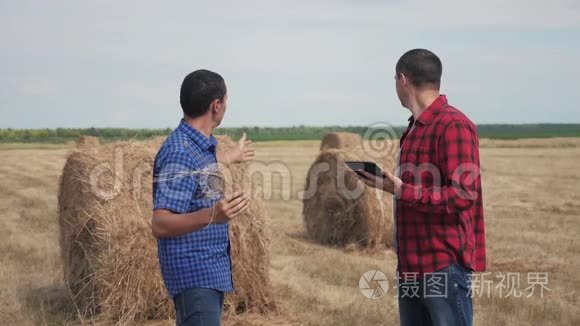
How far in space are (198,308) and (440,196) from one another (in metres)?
1.23

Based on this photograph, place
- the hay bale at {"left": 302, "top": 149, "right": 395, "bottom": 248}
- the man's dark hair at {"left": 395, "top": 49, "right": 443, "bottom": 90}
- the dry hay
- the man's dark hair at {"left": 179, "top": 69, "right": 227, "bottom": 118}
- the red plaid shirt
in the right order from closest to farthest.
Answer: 1. the man's dark hair at {"left": 179, "top": 69, "right": 227, "bottom": 118}
2. the red plaid shirt
3. the man's dark hair at {"left": 395, "top": 49, "right": 443, "bottom": 90}
4. the dry hay
5. the hay bale at {"left": 302, "top": 149, "right": 395, "bottom": 248}

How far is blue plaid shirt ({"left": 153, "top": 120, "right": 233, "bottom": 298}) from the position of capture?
122 inches

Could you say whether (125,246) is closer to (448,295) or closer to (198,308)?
(198,308)

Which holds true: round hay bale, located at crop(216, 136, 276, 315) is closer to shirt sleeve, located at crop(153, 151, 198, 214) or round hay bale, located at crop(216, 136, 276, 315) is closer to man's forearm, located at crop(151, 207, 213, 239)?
shirt sleeve, located at crop(153, 151, 198, 214)

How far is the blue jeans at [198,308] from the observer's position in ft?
10.4

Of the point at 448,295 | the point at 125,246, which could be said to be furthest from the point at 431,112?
the point at 125,246

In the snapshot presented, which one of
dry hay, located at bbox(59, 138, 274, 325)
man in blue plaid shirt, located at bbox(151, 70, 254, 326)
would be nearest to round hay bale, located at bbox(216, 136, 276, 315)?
dry hay, located at bbox(59, 138, 274, 325)

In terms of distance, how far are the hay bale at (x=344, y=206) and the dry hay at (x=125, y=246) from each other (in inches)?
171

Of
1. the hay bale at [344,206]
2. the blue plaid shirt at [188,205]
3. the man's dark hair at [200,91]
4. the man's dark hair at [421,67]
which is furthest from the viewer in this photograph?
the hay bale at [344,206]

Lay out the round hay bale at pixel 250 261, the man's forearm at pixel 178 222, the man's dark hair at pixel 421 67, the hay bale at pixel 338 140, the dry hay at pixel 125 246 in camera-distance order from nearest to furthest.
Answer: the man's forearm at pixel 178 222 < the man's dark hair at pixel 421 67 < the dry hay at pixel 125 246 < the round hay bale at pixel 250 261 < the hay bale at pixel 338 140

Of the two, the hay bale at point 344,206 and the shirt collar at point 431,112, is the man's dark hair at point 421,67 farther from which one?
the hay bale at point 344,206

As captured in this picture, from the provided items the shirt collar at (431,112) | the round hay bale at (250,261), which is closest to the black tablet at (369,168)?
the shirt collar at (431,112)

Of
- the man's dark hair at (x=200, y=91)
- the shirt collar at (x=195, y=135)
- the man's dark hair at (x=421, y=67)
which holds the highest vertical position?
the man's dark hair at (x=421, y=67)

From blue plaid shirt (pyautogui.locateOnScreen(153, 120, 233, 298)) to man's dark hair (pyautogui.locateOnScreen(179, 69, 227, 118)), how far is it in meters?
0.09
